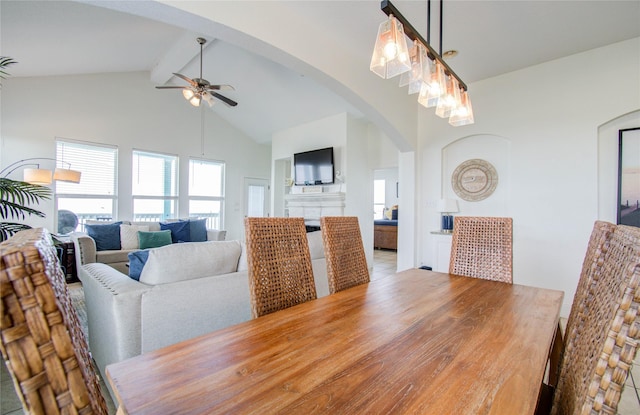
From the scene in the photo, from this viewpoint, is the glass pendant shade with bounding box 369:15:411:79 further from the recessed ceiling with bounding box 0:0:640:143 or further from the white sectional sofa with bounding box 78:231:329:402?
the white sectional sofa with bounding box 78:231:329:402

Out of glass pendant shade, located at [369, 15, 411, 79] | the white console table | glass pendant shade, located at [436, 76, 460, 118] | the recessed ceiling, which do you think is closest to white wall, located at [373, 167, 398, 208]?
the recessed ceiling

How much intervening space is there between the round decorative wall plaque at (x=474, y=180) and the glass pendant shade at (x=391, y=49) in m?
3.19

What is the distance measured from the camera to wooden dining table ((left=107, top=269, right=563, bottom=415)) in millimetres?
655

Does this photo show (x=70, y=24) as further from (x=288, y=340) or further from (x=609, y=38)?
(x=609, y=38)

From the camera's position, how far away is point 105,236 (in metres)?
4.73

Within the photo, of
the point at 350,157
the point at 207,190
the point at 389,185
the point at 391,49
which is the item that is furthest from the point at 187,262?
the point at 389,185

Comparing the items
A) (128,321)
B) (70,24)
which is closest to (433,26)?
(128,321)

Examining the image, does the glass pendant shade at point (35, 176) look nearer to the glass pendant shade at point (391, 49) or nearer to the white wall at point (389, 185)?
the glass pendant shade at point (391, 49)

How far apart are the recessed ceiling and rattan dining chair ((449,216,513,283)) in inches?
72.0

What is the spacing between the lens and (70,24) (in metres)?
3.35

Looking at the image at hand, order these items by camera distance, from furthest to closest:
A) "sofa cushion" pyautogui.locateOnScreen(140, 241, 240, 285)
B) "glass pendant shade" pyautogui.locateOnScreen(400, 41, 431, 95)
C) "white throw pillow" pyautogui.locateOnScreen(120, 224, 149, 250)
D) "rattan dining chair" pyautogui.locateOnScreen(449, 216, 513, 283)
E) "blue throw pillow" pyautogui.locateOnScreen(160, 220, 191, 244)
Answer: "blue throw pillow" pyautogui.locateOnScreen(160, 220, 191, 244)
"white throw pillow" pyautogui.locateOnScreen(120, 224, 149, 250)
"rattan dining chair" pyautogui.locateOnScreen(449, 216, 513, 283)
"sofa cushion" pyautogui.locateOnScreen(140, 241, 240, 285)
"glass pendant shade" pyautogui.locateOnScreen(400, 41, 431, 95)

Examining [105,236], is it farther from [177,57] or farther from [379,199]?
[379,199]

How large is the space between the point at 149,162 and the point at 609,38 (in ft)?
23.9

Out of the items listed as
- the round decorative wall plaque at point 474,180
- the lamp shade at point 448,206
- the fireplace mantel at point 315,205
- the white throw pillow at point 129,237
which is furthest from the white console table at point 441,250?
the white throw pillow at point 129,237
